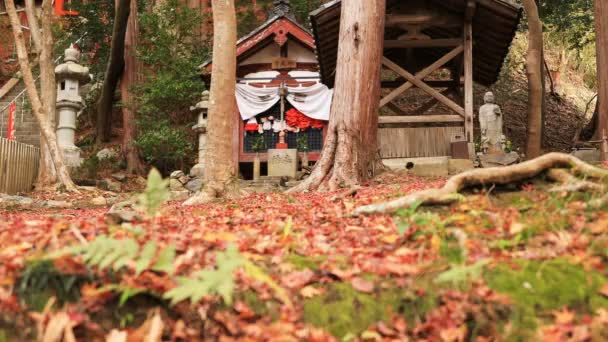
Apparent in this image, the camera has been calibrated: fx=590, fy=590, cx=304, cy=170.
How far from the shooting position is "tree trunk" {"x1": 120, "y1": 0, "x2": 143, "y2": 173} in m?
20.3

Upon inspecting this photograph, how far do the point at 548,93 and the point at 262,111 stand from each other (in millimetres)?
15806

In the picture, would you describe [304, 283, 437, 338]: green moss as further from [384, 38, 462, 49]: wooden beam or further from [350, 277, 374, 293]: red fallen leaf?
[384, 38, 462, 49]: wooden beam

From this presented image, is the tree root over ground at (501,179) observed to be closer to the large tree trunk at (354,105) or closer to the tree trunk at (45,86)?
the large tree trunk at (354,105)

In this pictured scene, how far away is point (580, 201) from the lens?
172 inches

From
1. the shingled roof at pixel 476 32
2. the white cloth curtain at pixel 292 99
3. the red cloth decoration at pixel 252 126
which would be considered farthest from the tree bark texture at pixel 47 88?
the shingled roof at pixel 476 32

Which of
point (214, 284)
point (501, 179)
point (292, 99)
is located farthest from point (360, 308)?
point (292, 99)

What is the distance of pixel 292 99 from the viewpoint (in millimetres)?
18484

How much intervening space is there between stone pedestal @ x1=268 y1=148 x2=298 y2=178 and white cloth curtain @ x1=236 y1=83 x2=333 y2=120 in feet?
6.52

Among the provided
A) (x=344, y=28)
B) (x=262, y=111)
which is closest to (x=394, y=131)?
(x=344, y=28)

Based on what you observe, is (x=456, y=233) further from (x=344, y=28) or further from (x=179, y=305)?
(x=344, y=28)

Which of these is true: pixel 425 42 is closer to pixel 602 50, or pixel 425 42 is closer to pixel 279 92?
pixel 602 50

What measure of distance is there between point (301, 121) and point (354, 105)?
906 cm

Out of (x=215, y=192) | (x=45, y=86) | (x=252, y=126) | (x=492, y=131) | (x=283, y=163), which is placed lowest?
(x=215, y=192)

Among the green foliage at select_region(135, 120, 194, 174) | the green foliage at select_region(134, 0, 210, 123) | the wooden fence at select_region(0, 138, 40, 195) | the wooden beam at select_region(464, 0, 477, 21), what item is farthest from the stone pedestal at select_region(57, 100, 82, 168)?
the wooden beam at select_region(464, 0, 477, 21)
